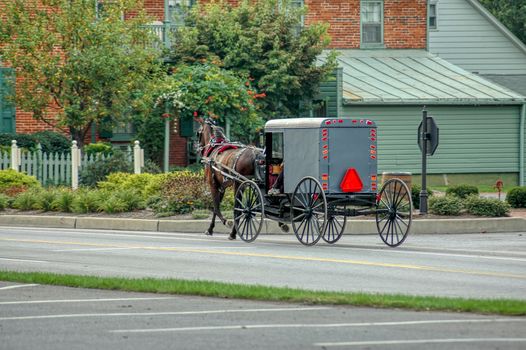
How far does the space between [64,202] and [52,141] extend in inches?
315

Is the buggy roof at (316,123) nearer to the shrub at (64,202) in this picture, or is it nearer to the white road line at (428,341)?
the shrub at (64,202)

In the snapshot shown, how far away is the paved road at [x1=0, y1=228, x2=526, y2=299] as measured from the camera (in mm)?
14172

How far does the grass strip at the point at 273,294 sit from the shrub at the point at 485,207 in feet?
38.3

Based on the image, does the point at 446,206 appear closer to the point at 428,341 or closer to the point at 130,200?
the point at 130,200

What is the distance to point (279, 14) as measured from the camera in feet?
127

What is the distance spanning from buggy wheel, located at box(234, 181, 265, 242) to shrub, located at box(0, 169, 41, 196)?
34.1 ft

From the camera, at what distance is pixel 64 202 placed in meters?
27.5

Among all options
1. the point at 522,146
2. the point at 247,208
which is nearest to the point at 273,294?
the point at 247,208

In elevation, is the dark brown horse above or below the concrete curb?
above

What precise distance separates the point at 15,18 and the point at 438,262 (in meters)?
21.4

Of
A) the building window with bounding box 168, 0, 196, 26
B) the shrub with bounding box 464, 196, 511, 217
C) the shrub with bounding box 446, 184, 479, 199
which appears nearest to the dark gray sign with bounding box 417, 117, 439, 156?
the shrub with bounding box 464, 196, 511, 217

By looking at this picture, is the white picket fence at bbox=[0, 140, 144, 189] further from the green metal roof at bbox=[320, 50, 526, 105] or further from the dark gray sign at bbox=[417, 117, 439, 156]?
the dark gray sign at bbox=[417, 117, 439, 156]

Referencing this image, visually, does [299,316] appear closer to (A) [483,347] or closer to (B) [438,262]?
(A) [483,347]

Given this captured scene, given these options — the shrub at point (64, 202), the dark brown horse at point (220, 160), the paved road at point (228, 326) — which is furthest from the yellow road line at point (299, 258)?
the shrub at point (64, 202)
